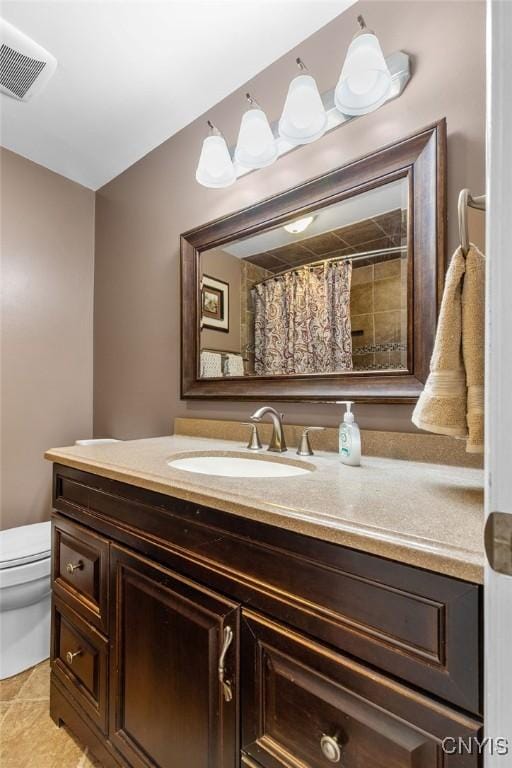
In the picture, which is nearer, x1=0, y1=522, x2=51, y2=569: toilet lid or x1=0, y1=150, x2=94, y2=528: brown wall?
x1=0, y1=522, x2=51, y2=569: toilet lid

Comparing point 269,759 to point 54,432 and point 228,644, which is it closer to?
point 228,644

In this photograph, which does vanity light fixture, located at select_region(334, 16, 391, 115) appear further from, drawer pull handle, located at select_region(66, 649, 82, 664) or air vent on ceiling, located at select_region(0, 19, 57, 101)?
drawer pull handle, located at select_region(66, 649, 82, 664)

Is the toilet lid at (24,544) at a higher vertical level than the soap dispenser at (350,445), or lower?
lower

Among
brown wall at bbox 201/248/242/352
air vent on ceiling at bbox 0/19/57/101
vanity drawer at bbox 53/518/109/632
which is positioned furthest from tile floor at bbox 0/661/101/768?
air vent on ceiling at bbox 0/19/57/101

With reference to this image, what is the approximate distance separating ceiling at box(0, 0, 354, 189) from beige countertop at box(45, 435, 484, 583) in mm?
1464

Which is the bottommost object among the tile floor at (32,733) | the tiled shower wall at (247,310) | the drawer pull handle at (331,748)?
the tile floor at (32,733)

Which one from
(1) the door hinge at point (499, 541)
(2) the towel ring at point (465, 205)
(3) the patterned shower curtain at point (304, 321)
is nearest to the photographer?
(1) the door hinge at point (499, 541)

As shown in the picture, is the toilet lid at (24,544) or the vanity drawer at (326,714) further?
the toilet lid at (24,544)

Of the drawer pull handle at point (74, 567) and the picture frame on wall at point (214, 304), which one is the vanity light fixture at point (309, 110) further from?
the drawer pull handle at point (74, 567)

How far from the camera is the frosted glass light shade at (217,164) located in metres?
1.45

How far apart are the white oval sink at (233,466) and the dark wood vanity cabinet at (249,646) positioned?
0.28 meters

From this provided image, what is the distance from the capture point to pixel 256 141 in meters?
1.33

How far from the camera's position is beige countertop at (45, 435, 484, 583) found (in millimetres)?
506

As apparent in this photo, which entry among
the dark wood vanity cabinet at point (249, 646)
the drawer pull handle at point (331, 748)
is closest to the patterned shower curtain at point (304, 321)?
the dark wood vanity cabinet at point (249, 646)
